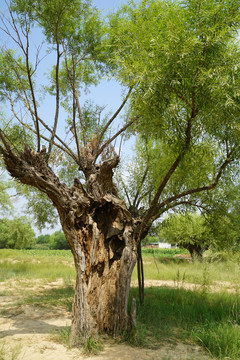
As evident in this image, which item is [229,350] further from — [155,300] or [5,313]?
[5,313]

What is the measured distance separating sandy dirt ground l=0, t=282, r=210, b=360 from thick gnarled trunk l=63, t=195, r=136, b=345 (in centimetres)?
42

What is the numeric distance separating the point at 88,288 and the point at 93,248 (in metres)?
0.75

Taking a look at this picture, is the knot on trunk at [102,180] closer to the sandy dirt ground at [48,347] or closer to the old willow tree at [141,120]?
the old willow tree at [141,120]

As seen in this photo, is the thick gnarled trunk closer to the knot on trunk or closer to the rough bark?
the rough bark

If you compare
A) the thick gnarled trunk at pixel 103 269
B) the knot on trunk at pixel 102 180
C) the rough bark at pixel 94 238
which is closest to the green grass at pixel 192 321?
the thick gnarled trunk at pixel 103 269

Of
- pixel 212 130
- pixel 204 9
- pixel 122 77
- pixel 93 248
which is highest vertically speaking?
pixel 204 9

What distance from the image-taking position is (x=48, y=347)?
4871 mm

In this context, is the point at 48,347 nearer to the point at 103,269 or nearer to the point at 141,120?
the point at 103,269

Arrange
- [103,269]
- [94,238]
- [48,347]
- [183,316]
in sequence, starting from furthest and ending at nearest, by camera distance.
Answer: [183,316] < [103,269] < [94,238] < [48,347]

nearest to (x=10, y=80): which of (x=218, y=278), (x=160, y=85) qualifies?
(x=160, y=85)

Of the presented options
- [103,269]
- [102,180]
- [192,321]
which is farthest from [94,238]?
[192,321]

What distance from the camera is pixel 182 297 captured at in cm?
791

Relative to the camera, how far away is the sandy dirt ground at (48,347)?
458 cm

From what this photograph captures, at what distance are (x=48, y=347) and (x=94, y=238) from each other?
1.99 meters
